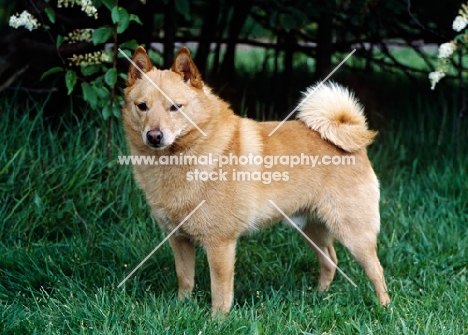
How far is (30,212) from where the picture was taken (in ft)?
13.1

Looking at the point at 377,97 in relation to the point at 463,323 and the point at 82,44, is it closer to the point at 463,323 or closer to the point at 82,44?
the point at 82,44

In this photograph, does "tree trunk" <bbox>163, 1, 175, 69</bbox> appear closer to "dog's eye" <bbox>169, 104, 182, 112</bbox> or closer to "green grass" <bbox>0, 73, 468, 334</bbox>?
"green grass" <bbox>0, 73, 468, 334</bbox>

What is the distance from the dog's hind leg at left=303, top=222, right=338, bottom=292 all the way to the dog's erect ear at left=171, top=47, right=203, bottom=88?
1.01 meters

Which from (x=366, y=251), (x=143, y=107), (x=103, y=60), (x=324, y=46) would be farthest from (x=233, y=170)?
(x=324, y=46)

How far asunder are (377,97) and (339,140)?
8.35ft

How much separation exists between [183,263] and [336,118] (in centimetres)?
106

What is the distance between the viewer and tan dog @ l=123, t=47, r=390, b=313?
3.29 meters

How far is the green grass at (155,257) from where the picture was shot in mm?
3082

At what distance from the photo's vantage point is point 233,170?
3.36m

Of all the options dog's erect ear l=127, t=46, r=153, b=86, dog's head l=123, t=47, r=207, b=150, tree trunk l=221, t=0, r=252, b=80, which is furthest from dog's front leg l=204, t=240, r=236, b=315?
tree trunk l=221, t=0, r=252, b=80

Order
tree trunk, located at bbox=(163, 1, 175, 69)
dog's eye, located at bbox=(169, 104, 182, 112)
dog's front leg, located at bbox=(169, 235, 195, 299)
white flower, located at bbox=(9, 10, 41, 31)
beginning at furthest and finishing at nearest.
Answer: tree trunk, located at bbox=(163, 1, 175, 69) → white flower, located at bbox=(9, 10, 41, 31) → dog's front leg, located at bbox=(169, 235, 195, 299) → dog's eye, located at bbox=(169, 104, 182, 112)

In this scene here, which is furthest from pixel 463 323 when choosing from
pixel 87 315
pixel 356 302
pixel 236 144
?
pixel 87 315

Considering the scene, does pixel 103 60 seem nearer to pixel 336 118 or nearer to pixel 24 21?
pixel 24 21

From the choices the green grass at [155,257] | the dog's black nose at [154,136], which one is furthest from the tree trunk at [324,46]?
the dog's black nose at [154,136]
